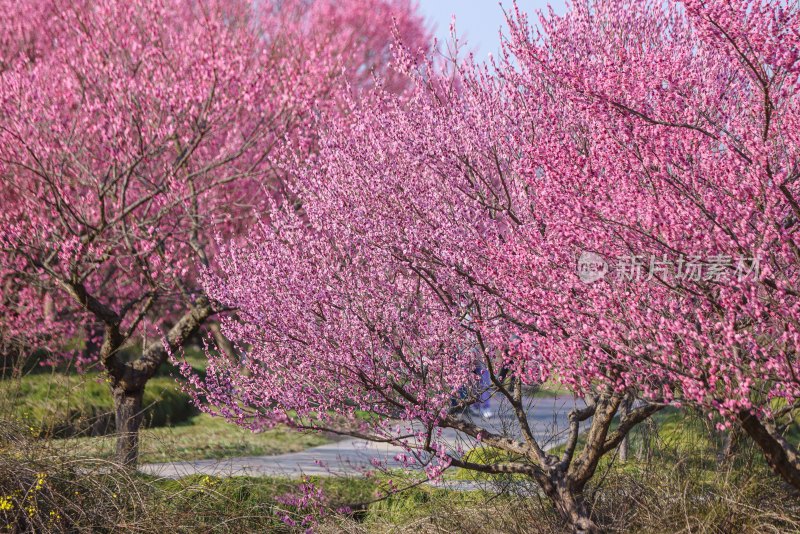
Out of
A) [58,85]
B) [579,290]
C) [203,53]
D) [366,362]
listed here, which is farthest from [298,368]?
[58,85]

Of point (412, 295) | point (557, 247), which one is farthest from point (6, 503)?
point (557, 247)

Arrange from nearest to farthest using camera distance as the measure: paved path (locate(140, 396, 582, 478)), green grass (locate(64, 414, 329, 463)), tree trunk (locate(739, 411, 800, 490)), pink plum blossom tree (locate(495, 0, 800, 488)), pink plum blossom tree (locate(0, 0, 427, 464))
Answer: pink plum blossom tree (locate(495, 0, 800, 488)), tree trunk (locate(739, 411, 800, 490)), paved path (locate(140, 396, 582, 478)), pink plum blossom tree (locate(0, 0, 427, 464)), green grass (locate(64, 414, 329, 463))

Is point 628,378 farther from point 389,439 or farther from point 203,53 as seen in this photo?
point 203,53

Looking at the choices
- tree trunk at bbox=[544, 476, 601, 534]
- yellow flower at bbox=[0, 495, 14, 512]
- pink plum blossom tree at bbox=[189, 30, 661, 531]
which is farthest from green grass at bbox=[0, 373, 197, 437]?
tree trunk at bbox=[544, 476, 601, 534]

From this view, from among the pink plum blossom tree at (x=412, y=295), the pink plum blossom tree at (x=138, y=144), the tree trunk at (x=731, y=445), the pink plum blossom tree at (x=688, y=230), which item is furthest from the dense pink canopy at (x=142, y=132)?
the tree trunk at (x=731, y=445)

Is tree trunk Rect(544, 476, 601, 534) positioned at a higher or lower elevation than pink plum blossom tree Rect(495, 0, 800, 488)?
lower

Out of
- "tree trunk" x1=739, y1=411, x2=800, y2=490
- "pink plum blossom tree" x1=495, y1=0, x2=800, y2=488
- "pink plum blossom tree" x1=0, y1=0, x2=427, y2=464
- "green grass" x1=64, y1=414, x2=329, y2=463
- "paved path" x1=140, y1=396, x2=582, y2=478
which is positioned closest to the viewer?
"pink plum blossom tree" x1=495, y1=0, x2=800, y2=488

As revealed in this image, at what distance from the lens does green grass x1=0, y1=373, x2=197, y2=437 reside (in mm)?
10250

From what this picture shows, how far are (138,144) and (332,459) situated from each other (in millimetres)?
5126

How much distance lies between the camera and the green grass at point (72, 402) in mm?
10250

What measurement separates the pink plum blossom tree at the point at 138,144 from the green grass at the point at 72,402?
81 cm

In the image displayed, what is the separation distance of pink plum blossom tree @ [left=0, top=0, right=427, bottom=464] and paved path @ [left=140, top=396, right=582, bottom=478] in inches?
34.3

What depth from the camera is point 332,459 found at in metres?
12.2

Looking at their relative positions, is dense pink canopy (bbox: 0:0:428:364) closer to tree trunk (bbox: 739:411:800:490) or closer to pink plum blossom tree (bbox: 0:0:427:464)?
pink plum blossom tree (bbox: 0:0:427:464)
